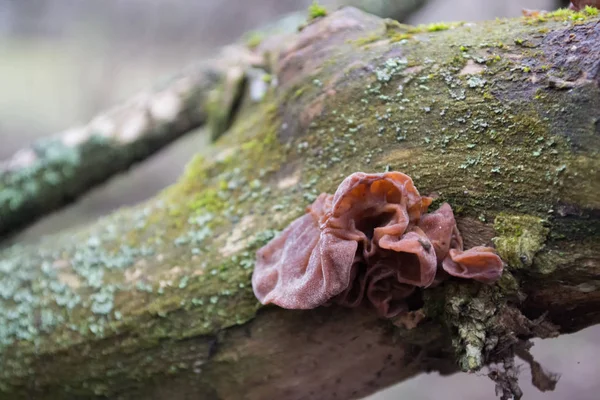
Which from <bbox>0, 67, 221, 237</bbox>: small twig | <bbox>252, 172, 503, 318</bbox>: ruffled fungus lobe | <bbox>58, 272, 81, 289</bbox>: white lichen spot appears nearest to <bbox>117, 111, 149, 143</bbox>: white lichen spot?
<bbox>0, 67, 221, 237</bbox>: small twig

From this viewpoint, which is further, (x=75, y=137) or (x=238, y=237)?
(x=75, y=137)

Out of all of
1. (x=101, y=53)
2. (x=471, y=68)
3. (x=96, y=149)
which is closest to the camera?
(x=471, y=68)

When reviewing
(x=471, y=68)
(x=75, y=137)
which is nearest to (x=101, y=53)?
(x=75, y=137)

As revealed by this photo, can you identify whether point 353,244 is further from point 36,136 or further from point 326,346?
point 36,136

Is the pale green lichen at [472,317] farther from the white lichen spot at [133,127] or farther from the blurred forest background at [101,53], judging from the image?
the blurred forest background at [101,53]

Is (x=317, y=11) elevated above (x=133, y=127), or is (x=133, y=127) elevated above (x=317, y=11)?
(x=317, y=11)

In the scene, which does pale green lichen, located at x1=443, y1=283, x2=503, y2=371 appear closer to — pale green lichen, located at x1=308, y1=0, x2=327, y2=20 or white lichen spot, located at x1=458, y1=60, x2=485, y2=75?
white lichen spot, located at x1=458, y1=60, x2=485, y2=75

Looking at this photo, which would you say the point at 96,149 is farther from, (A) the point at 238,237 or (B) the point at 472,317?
(B) the point at 472,317

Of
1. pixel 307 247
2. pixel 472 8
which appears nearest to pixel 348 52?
pixel 307 247

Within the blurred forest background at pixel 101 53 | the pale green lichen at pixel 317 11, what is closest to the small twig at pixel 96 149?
the pale green lichen at pixel 317 11
